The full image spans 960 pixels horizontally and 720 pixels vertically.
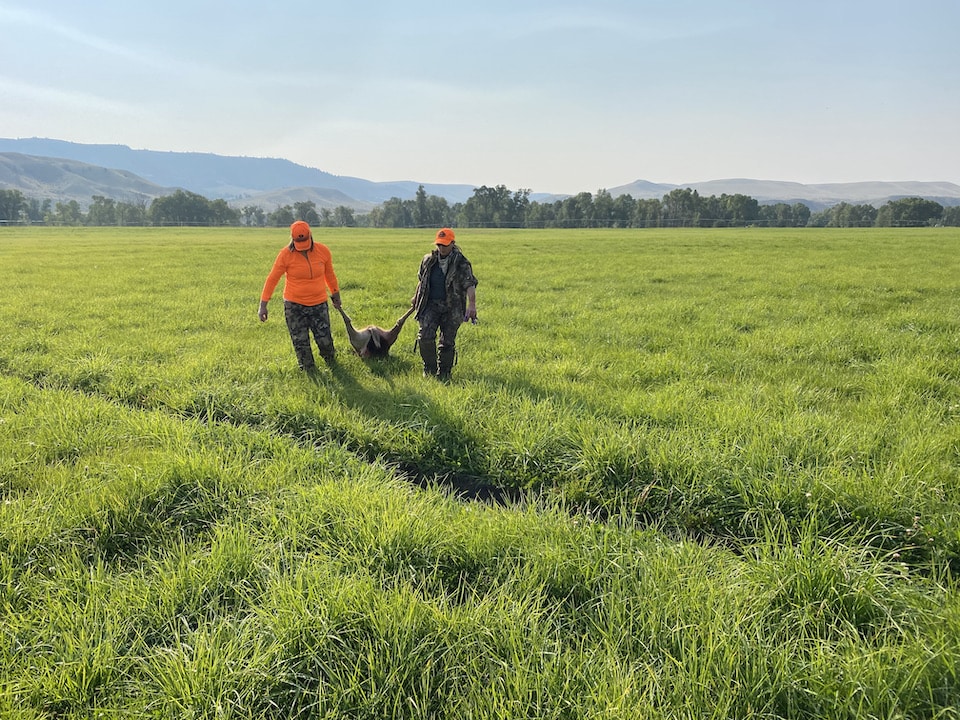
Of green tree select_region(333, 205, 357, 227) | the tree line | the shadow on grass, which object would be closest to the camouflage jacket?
the shadow on grass

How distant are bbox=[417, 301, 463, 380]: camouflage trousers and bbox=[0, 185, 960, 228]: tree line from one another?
4619 inches

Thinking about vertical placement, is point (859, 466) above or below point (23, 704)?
above

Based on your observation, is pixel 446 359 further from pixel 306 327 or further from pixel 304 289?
pixel 304 289

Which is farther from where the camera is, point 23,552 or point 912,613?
point 23,552

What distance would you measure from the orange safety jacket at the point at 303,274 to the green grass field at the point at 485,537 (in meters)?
1.13

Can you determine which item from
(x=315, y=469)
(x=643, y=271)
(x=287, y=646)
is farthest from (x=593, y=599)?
(x=643, y=271)

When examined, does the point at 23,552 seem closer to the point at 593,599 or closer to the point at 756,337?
the point at 593,599

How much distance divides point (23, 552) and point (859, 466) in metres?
6.23

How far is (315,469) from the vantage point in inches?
179

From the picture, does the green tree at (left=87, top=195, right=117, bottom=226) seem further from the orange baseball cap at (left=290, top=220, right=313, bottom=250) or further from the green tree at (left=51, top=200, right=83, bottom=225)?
the orange baseball cap at (left=290, top=220, right=313, bottom=250)

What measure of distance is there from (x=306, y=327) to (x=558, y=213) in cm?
12751

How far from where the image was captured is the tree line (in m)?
114

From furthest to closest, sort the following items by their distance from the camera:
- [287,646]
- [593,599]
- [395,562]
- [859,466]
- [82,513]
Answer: [859,466], [82,513], [395,562], [593,599], [287,646]

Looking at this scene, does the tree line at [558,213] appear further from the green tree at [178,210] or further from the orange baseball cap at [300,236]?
the orange baseball cap at [300,236]
